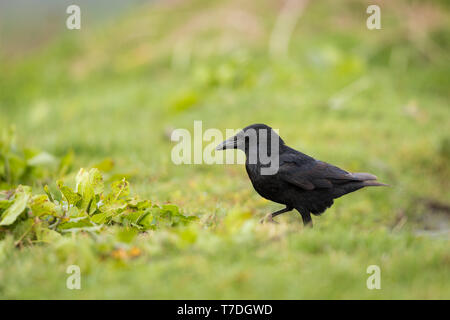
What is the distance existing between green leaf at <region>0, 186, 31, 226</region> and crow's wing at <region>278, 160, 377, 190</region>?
188 cm

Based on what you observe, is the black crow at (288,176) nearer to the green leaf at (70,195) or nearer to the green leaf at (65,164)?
the green leaf at (70,195)

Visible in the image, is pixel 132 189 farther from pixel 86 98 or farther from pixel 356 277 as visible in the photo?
pixel 86 98

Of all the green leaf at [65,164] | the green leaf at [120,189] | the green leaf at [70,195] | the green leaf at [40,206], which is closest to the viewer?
the green leaf at [40,206]

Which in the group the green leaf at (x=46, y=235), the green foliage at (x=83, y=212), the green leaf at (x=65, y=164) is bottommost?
the green leaf at (x=46, y=235)

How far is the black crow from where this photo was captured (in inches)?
178

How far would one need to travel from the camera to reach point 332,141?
785 cm

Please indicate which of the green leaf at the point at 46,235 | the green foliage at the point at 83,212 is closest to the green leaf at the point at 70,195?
the green foliage at the point at 83,212

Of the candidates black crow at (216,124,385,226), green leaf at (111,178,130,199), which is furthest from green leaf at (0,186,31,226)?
black crow at (216,124,385,226)

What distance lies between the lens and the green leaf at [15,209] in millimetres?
3693

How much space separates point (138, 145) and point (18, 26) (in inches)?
335

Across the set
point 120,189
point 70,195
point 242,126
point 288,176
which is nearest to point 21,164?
point 70,195

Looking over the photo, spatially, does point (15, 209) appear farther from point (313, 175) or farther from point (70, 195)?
point (313, 175)

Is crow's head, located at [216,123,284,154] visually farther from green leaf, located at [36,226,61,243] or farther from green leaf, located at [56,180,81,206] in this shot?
green leaf, located at [36,226,61,243]

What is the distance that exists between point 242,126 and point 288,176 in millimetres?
3728
